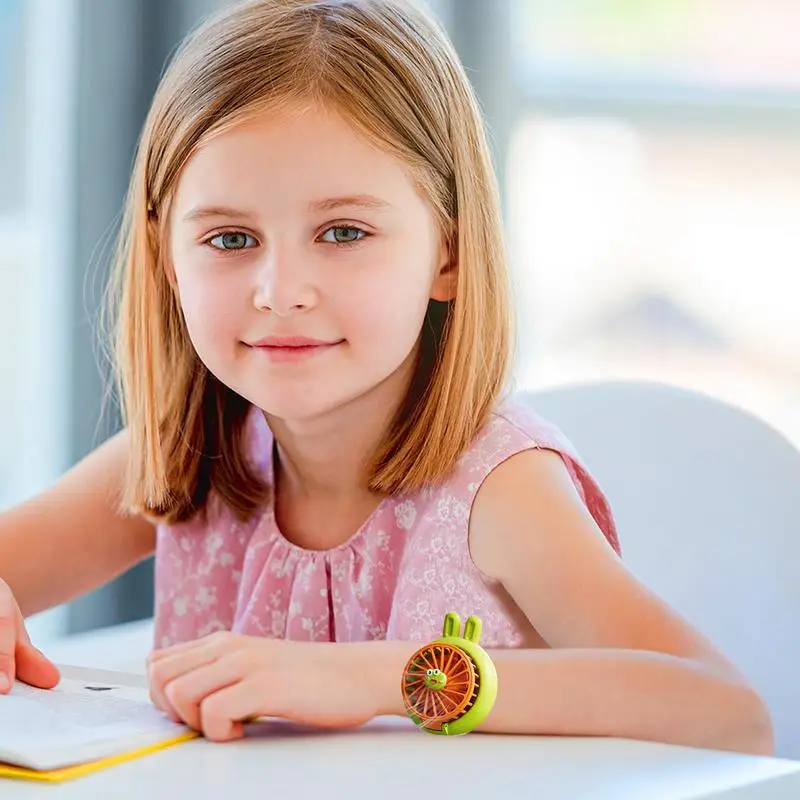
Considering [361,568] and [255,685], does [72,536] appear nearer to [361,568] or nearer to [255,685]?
[361,568]

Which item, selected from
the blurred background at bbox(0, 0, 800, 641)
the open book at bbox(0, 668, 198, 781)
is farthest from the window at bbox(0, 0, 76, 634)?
the open book at bbox(0, 668, 198, 781)

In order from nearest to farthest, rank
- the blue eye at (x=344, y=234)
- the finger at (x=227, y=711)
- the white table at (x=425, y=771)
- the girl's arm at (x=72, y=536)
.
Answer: the white table at (x=425, y=771) → the finger at (x=227, y=711) → the blue eye at (x=344, y=234) → the girl's arm at (x=72, y=536)

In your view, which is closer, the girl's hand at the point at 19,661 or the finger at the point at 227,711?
the finger at the point at 227,711

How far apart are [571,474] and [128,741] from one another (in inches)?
18.5

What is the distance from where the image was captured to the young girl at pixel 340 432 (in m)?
0.81

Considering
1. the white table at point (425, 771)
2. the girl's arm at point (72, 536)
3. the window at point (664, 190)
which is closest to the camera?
the white table at point (425, 771)

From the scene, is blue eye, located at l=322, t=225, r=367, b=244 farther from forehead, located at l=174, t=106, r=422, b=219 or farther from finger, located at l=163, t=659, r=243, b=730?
finger, located at l=163, t=659, r=243, b=730

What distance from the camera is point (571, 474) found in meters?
1.06

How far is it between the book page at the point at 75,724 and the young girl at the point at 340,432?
0.07 feet

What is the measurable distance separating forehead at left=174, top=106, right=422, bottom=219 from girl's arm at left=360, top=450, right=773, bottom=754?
0.23m

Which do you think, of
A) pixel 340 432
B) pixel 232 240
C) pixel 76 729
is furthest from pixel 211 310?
pixel 76 729

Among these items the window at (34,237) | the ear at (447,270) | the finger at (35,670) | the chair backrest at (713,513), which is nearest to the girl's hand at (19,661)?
the finger at (35,670)

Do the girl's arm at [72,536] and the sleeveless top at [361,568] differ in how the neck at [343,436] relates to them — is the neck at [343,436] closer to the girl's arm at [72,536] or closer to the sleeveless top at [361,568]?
the sleeveless top at [361,568]

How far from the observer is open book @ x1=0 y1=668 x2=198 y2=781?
0.64 m
